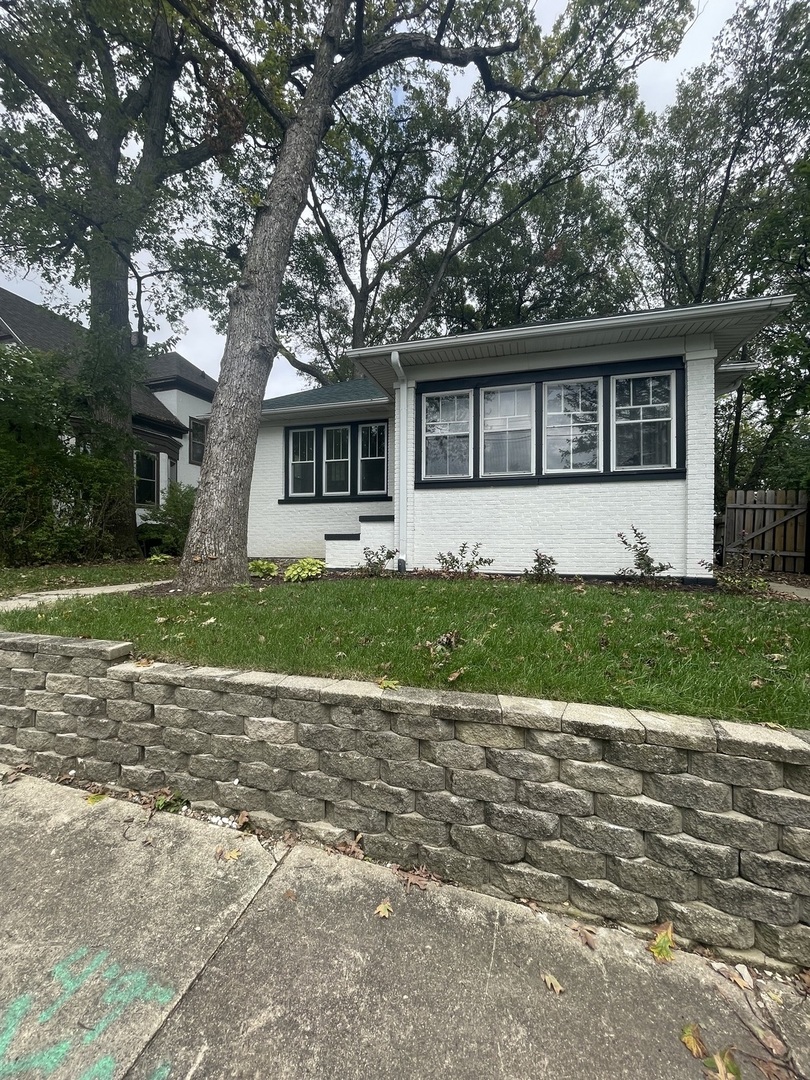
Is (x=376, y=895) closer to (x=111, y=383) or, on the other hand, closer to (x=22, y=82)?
(x=111, y=383)

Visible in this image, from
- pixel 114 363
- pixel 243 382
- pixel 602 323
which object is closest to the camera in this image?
pixel 243 382

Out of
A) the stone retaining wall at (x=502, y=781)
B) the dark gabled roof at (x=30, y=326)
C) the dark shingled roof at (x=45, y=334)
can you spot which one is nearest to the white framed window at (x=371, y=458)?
the dark shingled roof at (x=45, y=334)

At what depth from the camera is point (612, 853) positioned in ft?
6.07

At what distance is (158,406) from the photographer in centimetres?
1700

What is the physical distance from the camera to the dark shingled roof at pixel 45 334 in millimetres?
12469

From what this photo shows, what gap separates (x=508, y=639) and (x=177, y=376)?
18083 millimetres

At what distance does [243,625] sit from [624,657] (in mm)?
2624

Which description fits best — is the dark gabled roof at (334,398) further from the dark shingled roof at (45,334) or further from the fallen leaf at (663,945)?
the fallen leaf at (663,945)

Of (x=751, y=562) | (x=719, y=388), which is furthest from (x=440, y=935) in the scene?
(x=751, y=562)

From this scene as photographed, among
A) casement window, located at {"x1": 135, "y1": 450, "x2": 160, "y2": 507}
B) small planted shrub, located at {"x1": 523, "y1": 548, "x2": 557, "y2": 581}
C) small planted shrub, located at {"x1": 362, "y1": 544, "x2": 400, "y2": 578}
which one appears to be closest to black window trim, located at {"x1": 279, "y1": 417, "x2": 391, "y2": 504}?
small planted shrub, located at {"x1": 362, "y1": 544, "x2": 400, "y2": 578}

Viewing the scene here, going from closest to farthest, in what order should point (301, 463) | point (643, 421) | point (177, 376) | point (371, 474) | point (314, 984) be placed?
point (314, 984) < point (643, 421) < point (371, 474) < point (301, 463) < point (177, 376)

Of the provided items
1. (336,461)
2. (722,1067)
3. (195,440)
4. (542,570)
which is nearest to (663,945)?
(722,1067)

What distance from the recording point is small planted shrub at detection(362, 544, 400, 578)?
7.11 m

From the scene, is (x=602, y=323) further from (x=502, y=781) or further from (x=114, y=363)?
(x=114, y=363)
